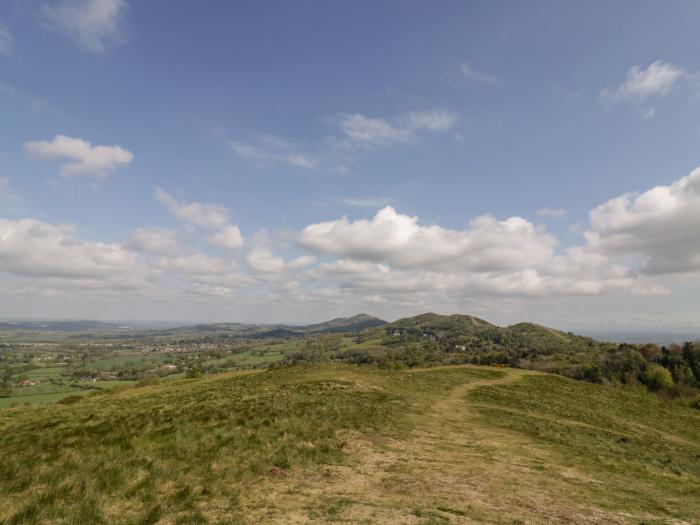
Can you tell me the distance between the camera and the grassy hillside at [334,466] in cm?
1145

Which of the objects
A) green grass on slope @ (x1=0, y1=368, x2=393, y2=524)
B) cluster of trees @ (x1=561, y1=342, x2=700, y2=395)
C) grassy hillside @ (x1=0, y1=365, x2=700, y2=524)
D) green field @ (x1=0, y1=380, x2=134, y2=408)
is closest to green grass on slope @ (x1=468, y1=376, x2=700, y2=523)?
grassy hillside @ (x1=0, y1=365, x2=700, y2=524)

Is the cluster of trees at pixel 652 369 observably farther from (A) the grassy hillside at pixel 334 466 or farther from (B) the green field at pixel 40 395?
(B) the green field at pixel 40 395

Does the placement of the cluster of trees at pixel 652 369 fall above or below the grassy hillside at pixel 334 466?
below

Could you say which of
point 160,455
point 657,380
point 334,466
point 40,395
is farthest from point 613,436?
point 40,395

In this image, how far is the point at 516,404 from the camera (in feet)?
127

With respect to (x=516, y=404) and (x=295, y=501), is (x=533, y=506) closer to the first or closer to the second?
(x=295, y=501)

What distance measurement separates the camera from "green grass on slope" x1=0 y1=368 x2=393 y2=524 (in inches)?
442

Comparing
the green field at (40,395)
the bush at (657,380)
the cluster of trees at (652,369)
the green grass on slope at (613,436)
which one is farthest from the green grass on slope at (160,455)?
the bush at (657,380)

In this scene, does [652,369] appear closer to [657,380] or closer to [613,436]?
[657,380]

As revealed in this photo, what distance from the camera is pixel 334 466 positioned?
16156 mm

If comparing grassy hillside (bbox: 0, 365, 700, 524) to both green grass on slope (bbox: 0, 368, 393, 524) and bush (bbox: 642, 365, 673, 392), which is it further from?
bush (bbox: 642, 365, 673, 392)

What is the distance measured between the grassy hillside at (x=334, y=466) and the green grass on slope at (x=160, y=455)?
0.08 metres

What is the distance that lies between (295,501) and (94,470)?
8804mm

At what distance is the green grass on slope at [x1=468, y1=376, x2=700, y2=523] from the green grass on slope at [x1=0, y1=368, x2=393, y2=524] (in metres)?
12.3
